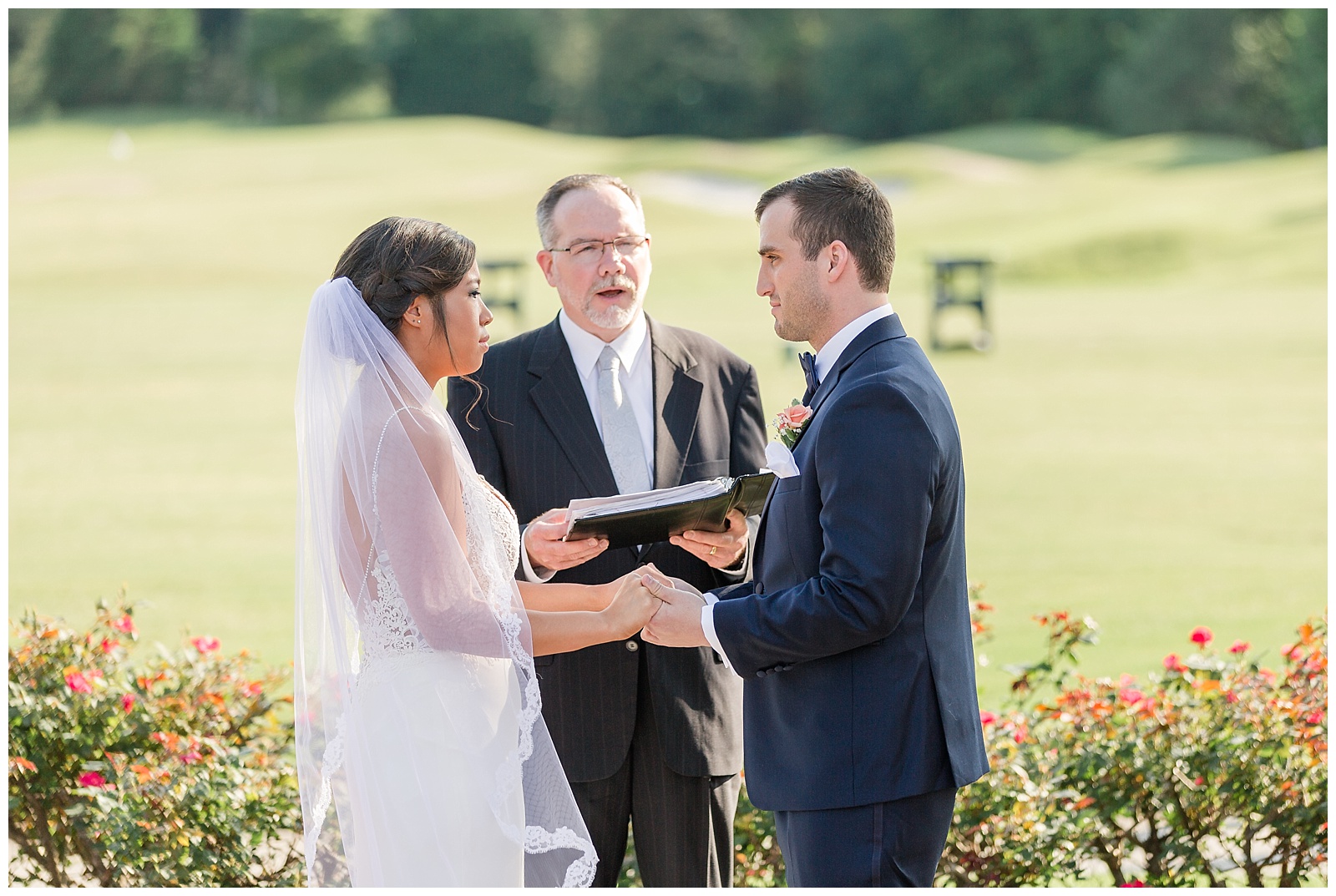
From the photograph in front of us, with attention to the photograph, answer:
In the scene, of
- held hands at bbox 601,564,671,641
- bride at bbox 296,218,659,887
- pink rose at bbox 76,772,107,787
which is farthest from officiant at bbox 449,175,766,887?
pink rose at bbox 76,772,107,787

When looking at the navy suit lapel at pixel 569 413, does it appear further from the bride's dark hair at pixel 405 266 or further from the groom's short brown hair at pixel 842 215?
the groom's short brown hair at pixel 842 215

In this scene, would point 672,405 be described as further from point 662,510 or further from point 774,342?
point 774,342

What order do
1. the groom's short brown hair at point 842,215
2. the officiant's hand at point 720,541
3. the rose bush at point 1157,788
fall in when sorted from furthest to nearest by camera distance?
the rose bush at point 1157,788, the officiant's hand at point 720,541, the groom's short brown hair at point 842,215

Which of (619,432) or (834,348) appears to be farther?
(619,432)

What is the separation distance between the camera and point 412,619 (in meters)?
3.04

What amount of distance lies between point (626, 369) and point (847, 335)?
1138 mm

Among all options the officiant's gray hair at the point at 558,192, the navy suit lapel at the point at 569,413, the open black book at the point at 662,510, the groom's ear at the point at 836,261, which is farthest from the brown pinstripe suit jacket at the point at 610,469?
the groom's ear at the point at 836,261

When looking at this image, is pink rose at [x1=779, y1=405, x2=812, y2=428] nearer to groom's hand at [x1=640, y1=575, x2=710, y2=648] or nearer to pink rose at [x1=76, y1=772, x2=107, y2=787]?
groom's hand at [x1=640, y1=575, x2=710, y2=648]

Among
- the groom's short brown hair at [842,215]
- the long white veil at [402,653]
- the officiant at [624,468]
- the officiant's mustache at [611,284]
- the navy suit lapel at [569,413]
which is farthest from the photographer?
the officiant's mustache at [611,284]

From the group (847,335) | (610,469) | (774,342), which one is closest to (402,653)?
(610,469)

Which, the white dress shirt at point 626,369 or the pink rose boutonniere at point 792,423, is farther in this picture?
the white dress shirt at point 626,369

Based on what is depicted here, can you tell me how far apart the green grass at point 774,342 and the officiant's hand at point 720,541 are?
2203 millimetres

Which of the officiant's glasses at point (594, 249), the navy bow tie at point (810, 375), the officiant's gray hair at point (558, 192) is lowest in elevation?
the navy bow tie at point (810, 375)

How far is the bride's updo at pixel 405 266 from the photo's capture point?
3195 millimetres
